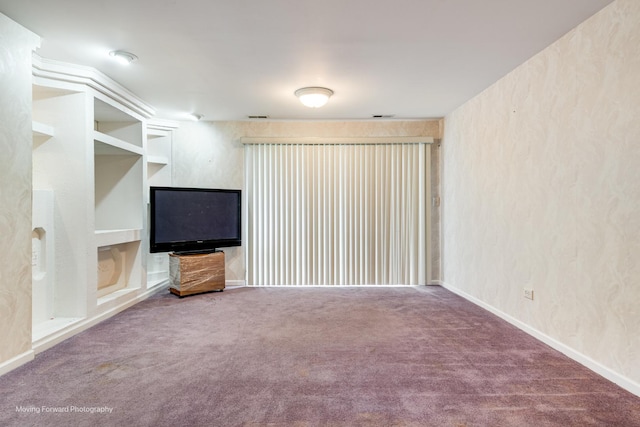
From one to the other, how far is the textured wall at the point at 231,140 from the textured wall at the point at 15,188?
2.39 m


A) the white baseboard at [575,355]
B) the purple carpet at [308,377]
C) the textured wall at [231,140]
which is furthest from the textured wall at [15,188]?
the white baseboard at [575,355]

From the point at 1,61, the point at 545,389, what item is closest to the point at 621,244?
the point at 545,389

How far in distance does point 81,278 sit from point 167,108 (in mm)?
2300

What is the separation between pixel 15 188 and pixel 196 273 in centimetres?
222

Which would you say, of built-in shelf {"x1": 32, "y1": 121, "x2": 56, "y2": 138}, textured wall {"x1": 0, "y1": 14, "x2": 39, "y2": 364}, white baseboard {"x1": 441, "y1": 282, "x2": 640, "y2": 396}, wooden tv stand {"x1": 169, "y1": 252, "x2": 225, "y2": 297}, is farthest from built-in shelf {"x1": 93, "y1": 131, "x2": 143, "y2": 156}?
white baseboard {"x1": 441, "y1": 282, "x2": 640, "y2": 396}

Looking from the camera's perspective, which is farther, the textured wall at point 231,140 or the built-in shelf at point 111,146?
the textured wall at point 231,140

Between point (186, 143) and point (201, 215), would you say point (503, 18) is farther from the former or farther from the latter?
point (186, 143)

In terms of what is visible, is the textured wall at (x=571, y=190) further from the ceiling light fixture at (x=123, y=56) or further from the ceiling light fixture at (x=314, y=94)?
the ceiling light fixture at (x=123, y=56)

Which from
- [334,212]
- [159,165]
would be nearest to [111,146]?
[159,165]

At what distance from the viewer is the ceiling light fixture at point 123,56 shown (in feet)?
8.86

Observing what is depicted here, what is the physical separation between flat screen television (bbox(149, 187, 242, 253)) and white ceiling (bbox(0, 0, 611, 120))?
1.23m

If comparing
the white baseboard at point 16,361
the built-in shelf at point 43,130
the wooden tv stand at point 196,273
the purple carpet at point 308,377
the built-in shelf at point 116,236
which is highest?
the built-in shelf at point 43,130

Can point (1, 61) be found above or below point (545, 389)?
above

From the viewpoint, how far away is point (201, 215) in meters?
4.38
